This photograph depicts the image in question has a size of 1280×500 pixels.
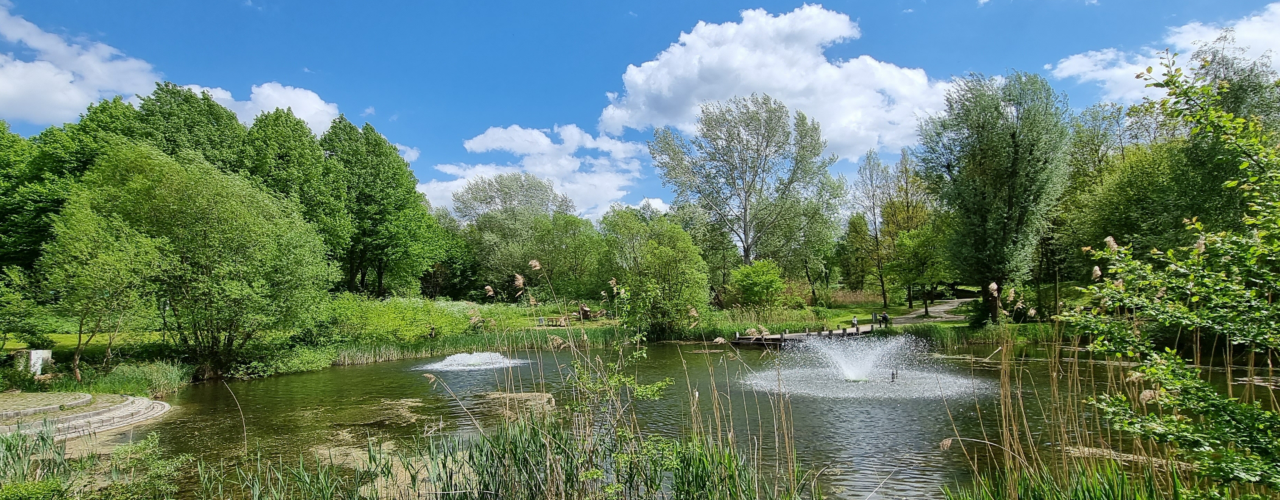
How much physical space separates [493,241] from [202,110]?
21.7m

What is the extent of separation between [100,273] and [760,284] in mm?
25776

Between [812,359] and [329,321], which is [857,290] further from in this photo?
[329,321]

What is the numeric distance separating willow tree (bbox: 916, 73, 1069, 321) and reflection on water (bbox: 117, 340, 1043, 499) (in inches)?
300

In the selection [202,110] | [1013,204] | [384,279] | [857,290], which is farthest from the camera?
[857,290]

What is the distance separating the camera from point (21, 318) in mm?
14984

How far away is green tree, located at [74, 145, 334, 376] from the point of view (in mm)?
17203

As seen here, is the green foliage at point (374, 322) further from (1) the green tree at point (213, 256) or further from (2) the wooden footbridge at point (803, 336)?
(2) the wooden footbridge at point (803, 336)

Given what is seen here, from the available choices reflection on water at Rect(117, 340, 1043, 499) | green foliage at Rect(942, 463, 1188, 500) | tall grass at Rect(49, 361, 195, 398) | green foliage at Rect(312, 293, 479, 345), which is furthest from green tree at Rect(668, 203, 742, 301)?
green foliage at Rect(942, 463, 1188, 500)

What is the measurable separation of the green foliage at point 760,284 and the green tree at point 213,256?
66.7 feet

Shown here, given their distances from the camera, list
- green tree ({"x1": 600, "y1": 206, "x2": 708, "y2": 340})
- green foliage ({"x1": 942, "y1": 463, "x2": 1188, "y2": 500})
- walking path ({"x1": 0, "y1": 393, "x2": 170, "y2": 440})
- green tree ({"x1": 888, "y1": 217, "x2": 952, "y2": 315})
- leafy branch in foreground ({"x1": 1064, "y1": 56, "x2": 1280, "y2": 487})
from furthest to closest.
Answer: green tree ({"x1": 888, "y1": 217, "x2": 952, "y2": 315}) < green tree ({"x1": 600, "y1": 206, "x2": 708, "y2": 340}) < walking path ({"x1": 0, "y1": 393, "x2": 170, "y2": 440}) < green foliage ({"x1": 942, "y1": 463, "x2": 1188, "y2": 500}) < leafy branch in foreground ({"x1": 1064, "y1": 56, "x2": 1280, "y2": 487})

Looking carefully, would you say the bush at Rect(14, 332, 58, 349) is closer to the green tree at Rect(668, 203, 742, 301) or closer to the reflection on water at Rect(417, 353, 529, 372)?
the reflection on water at Rect(417, 353, 529, 372)

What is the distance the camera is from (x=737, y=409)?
11.3 m

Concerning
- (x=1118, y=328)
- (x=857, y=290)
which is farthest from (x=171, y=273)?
(x=857, y=290)

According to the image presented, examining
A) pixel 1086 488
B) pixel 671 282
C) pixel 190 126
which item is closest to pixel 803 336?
pixel 671 282
